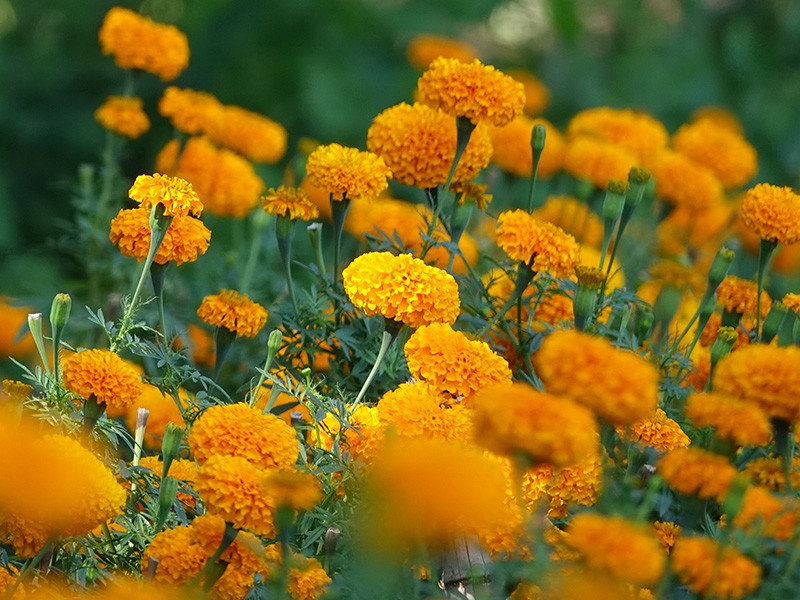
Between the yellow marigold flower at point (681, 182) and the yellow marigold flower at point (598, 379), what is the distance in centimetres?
93

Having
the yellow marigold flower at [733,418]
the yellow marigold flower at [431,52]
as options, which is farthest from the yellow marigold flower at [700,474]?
the yellow marigold flower at [431,52]

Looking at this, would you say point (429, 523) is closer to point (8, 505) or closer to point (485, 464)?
point (485, 464)

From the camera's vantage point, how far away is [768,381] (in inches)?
35.7

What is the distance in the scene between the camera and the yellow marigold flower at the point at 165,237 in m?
1.15

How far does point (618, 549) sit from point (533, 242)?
486 millimetres

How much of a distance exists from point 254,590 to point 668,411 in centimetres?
45

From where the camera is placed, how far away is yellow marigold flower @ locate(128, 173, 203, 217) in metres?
1.11

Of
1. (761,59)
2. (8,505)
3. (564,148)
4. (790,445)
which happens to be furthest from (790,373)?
(761,59)

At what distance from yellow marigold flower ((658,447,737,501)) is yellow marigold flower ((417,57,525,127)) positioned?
501mm

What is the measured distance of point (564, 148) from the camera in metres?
1.71

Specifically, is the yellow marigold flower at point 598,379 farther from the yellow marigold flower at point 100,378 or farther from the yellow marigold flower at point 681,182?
the yellow marigold flower at point 681,182

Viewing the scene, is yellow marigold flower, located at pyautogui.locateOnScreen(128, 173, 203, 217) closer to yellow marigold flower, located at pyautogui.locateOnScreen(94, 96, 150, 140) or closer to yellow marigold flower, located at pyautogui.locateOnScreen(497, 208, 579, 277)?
yellow marigold flower, located at pyautogui.locateOnScreen(497, 208, 579, 277)

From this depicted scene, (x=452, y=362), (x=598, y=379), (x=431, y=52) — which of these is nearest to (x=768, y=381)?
(x=598, y=379)

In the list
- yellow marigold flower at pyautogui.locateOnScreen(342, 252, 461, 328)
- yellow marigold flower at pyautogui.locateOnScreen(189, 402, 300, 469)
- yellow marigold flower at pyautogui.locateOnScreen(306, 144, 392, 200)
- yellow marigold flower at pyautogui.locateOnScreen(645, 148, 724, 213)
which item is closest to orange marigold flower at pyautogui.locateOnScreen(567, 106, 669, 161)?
yellow marigold flower at pyautogui.locateOnScreen(645, 148, 724, 213)
